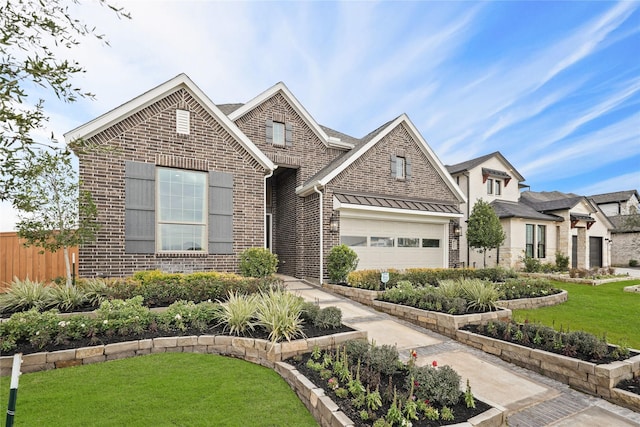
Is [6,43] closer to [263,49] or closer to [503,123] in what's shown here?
[263,49]

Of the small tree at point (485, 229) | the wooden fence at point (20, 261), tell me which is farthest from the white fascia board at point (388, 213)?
the wooden fence at point (20, 261)

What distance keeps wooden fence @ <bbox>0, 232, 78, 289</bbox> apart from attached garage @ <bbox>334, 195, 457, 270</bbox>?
8.85 meters

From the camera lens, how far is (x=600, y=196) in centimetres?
2986

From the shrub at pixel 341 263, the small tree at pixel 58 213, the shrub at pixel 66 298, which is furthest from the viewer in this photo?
the shrub at pixel 341 263

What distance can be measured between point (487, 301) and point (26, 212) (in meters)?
10.0

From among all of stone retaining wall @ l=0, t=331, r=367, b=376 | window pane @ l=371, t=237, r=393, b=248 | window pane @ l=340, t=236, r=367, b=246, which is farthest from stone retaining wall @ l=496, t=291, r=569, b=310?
stone retaining wall @ l=0, t=331, r=367, b=376

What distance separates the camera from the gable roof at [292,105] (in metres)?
12.3

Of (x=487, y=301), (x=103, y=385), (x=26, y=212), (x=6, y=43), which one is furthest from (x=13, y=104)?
(x=487, y=301)

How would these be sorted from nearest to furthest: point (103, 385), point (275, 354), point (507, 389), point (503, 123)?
point (103, 385), point (507, 389), point (275, 354), point (503, 123)

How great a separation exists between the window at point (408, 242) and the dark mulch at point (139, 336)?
847 centimetres

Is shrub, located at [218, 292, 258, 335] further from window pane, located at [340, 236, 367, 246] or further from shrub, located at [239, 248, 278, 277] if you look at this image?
window pane, located at [340, 236, 367, 246]

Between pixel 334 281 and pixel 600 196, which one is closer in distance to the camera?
pixel 334 281

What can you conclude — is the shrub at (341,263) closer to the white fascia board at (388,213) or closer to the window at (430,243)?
the white fascia board at (388,213)

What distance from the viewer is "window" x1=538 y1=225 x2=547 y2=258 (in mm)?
18936
